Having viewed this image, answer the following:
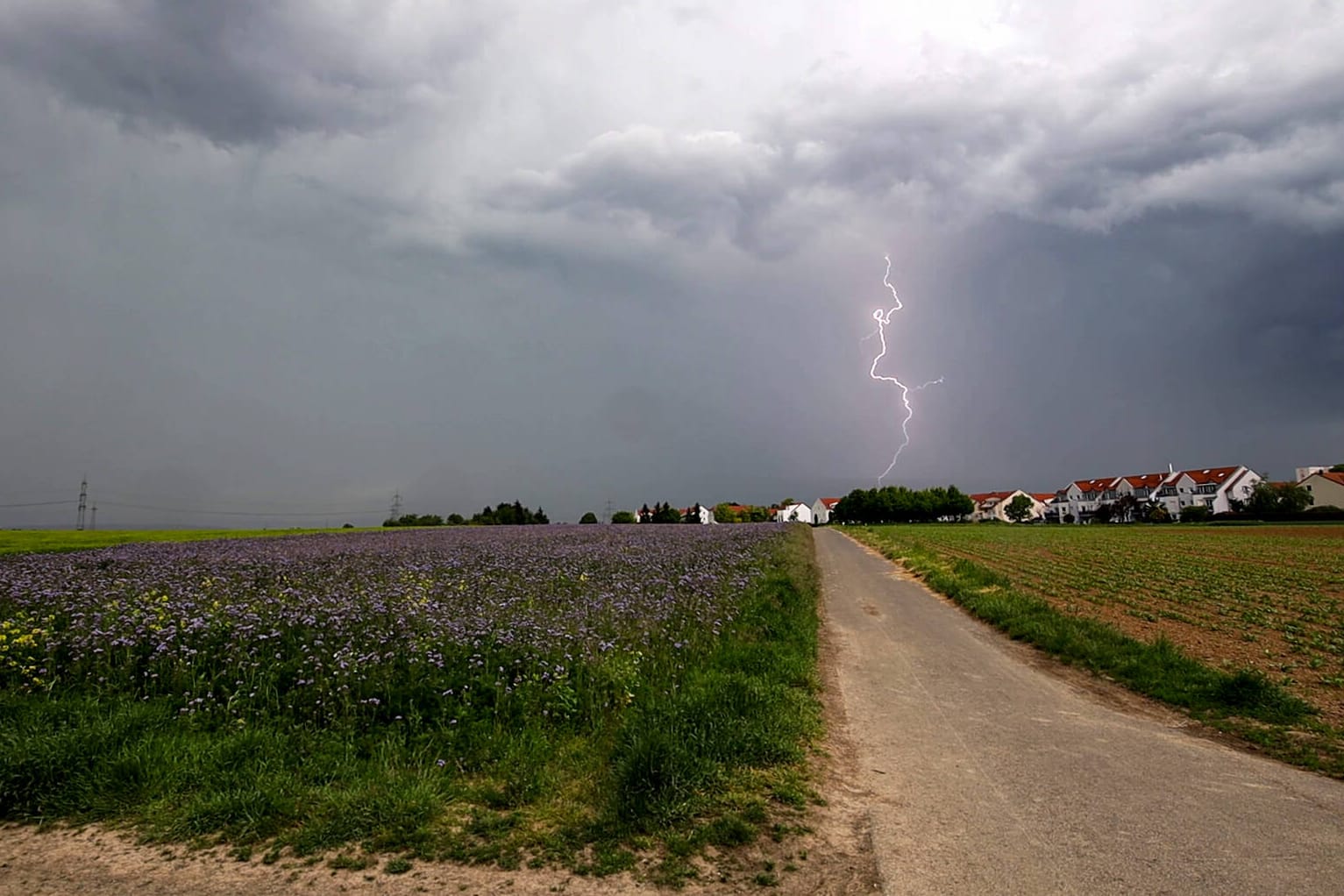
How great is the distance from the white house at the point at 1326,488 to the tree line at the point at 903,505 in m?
69.0

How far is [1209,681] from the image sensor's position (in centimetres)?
952

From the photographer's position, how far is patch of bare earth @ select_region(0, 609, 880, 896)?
4031 mm

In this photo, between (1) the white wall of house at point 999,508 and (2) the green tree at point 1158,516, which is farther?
(1) the white wall of house at point 999,508

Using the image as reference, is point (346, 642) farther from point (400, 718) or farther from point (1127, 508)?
point (1127, 508)

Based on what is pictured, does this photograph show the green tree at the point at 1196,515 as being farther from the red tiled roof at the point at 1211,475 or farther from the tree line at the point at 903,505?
the tree line at the point at 903,505

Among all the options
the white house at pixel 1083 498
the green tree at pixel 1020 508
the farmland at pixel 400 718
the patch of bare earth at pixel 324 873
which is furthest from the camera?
the green tree at pixel 1020 508

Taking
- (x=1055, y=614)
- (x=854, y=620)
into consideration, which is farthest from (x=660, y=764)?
(x=1055, y=614)

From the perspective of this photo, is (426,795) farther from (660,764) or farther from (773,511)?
(773,511)

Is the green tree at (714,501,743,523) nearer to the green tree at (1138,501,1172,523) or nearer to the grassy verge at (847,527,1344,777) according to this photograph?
the green tree at (1138,501,1172,523)

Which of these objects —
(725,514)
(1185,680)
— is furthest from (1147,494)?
(1185,680)

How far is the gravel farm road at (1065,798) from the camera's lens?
4344 mm

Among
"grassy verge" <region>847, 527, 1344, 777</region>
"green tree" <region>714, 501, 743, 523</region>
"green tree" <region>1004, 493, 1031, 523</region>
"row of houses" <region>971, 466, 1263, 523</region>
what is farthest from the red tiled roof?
"grassy verge" <region>847, 527, 1344, 777</region>

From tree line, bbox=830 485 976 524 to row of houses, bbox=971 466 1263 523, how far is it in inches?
827

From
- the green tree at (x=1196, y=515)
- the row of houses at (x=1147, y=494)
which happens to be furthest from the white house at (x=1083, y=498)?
the green tree at (x=1196, y=515)
